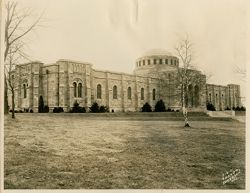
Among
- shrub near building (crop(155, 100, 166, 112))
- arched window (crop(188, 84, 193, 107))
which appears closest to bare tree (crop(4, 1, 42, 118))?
shrub near building (crop(155, 100, 166, 112))

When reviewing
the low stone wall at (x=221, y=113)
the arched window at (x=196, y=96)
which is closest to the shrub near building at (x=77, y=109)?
the arched window at (x=196, y=96)

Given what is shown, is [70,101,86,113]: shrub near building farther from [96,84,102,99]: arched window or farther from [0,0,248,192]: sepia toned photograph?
[96,84,102,99]: arched window

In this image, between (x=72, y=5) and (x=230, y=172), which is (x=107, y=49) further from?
(x=230, y=172)

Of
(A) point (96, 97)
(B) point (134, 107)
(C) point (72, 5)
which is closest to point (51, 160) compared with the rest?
(A) point (96, 97)

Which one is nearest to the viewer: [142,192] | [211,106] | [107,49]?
[142,192]

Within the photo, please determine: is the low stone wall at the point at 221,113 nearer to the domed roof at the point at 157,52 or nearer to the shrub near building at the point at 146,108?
the shrub near building at the point at 146,108
